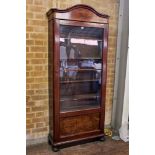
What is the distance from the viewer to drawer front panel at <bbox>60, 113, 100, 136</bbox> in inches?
99.7

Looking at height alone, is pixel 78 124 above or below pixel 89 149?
above

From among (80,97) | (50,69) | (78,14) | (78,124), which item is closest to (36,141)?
(78,124)

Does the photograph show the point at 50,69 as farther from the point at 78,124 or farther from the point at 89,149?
the point at 89,149

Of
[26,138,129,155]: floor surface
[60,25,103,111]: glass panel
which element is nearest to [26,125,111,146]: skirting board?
[26,138,129,155]: floor surface

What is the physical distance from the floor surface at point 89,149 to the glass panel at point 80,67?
1.85 feet

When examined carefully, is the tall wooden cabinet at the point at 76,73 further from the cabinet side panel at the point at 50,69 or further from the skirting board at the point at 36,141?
the skirting board at the point at 36,141

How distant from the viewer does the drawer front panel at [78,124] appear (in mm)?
2531

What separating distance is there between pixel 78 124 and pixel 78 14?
1511mm

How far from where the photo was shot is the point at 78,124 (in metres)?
2.62

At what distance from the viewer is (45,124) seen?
2705 millimetres

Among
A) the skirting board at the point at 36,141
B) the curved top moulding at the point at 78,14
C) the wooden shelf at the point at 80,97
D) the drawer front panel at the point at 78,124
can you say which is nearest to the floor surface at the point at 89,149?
the skirting board at the point at 36,141

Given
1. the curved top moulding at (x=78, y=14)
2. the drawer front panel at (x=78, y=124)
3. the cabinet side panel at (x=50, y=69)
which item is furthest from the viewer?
the drawer front panel at (x=78, y=124)

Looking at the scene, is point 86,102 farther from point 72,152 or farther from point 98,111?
point 72,152
